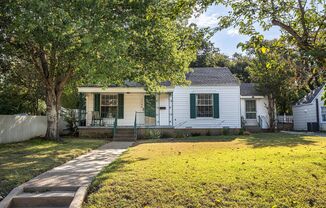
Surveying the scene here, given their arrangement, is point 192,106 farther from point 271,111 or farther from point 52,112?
point 52,112

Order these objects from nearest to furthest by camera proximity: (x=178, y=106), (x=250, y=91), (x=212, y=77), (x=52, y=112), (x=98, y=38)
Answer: (x=98, y=38) < (x=52, y=112) < (x=178, y=106) < (x=212, y=77) < (x=250, y=91)

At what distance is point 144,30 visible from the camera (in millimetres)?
8945

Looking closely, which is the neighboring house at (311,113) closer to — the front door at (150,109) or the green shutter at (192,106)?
the green shutter at (192,106)

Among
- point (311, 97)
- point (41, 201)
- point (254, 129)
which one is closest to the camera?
point (41, 201)

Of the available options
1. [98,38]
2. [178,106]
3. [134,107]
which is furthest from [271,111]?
[98,38]

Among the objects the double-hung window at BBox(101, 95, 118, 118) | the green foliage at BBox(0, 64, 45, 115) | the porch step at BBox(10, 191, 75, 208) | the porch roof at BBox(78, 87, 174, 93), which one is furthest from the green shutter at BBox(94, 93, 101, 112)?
the porch step at BBox(10, 191, 75, 208)

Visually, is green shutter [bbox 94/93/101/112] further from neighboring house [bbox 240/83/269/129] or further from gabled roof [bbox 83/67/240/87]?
neighboring house [bbox 240/83/269/129]

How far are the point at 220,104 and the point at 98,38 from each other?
486 inches

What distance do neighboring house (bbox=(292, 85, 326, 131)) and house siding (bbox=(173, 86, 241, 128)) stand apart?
6.25 m

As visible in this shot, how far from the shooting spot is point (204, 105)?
1862 cm

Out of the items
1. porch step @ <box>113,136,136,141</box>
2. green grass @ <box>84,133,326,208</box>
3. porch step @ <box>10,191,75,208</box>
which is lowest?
porch step @ <box>10,191,75,208</box>

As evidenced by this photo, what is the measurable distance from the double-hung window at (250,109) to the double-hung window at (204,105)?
510 centimetres

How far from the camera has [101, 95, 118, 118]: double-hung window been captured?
18547 mm

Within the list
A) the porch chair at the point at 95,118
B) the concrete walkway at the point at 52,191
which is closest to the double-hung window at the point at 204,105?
the porch chair at the point at 95,118
